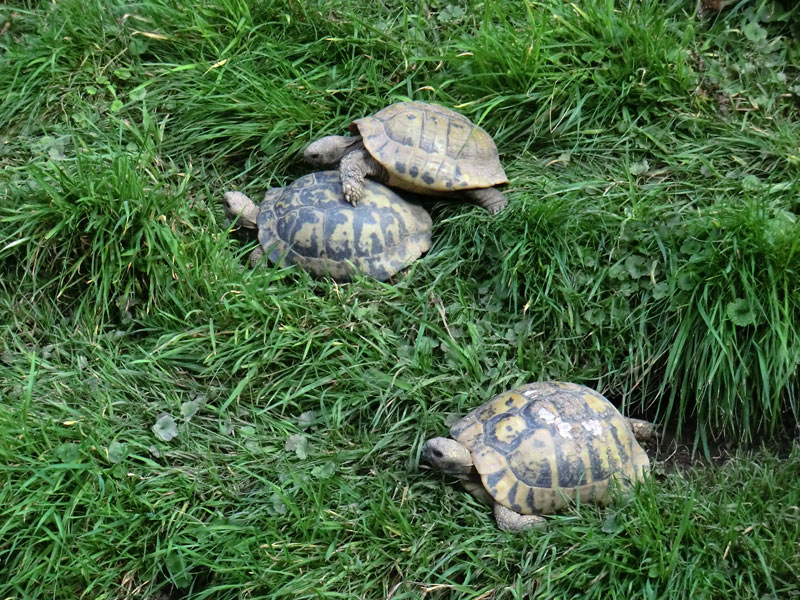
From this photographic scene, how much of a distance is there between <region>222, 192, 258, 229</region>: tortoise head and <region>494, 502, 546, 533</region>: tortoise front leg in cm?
241

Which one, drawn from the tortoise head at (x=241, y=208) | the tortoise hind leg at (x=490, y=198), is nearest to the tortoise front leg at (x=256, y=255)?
the tortoise head at (x=241, y=208)

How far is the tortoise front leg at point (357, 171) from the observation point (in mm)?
5109

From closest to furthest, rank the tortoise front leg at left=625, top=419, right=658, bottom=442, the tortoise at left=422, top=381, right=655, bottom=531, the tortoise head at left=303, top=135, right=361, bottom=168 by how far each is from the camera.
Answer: the tortoise at left=422, top=381, right=655, bottom=531 → the tortoise front leg at left=625, top=419, right=658, bottom=442 → the tortoise head at left=303, top=135, right=361, bottom=168

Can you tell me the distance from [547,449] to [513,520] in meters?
0.37

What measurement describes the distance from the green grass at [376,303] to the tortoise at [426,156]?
0.18 meters

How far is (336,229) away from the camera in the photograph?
16.5 ft

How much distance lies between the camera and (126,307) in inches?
188

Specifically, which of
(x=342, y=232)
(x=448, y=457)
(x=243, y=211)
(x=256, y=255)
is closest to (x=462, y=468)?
(x=448, y=457)

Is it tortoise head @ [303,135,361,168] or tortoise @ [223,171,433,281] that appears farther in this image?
tortoise head @ [303,135,361,168]

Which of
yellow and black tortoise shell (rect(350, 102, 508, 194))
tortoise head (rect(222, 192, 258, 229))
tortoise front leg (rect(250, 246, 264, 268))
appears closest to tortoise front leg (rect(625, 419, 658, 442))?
yellow and black tortoise shell (rect(350, 102, 508, 194))

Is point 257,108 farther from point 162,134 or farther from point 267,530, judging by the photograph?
point 267,530

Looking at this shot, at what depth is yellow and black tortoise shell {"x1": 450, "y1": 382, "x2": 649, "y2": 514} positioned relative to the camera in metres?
3.99

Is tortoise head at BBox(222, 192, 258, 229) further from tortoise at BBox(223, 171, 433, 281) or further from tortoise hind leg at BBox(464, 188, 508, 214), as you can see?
tortoise hind leg at BBox(464, 188, 508, 214)

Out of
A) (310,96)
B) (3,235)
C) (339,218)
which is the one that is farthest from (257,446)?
(310,96)
